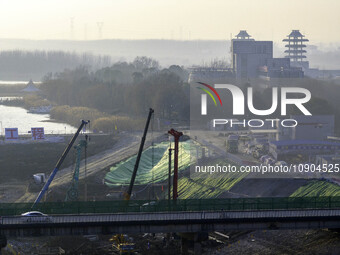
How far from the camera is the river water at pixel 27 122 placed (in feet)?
201

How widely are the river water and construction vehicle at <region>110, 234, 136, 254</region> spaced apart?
31.3 meters

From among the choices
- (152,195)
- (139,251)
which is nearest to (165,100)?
(152,195)

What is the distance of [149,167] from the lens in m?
41.0

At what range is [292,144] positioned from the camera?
41.2 meters

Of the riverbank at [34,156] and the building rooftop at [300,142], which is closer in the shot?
the building rooftop at [300,142]

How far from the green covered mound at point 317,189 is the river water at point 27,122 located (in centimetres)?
2825

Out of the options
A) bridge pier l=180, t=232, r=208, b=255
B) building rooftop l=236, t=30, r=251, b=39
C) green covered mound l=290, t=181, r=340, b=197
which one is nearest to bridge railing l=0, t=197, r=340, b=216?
bridge pier l=180, t=232, r=208, b=255

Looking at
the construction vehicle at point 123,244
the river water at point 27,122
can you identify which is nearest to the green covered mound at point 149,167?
the construction vehicle at point 123,244

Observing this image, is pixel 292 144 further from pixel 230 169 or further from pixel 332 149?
pixel 230 169

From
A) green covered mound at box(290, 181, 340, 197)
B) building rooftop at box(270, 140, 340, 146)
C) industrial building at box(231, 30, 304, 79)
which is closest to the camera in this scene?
green covered mound at box(290, 181, 340, 197)

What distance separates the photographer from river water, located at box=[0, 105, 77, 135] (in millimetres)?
61406

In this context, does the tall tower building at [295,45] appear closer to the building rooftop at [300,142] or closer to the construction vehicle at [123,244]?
the building rooftop at [300,142]

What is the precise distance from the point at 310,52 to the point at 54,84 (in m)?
97.7

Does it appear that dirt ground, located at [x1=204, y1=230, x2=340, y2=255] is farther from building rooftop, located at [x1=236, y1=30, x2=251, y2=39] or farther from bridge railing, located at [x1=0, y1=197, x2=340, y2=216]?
building rooftop, located at [x1=236, y1=30, x2=251, y2=39]
